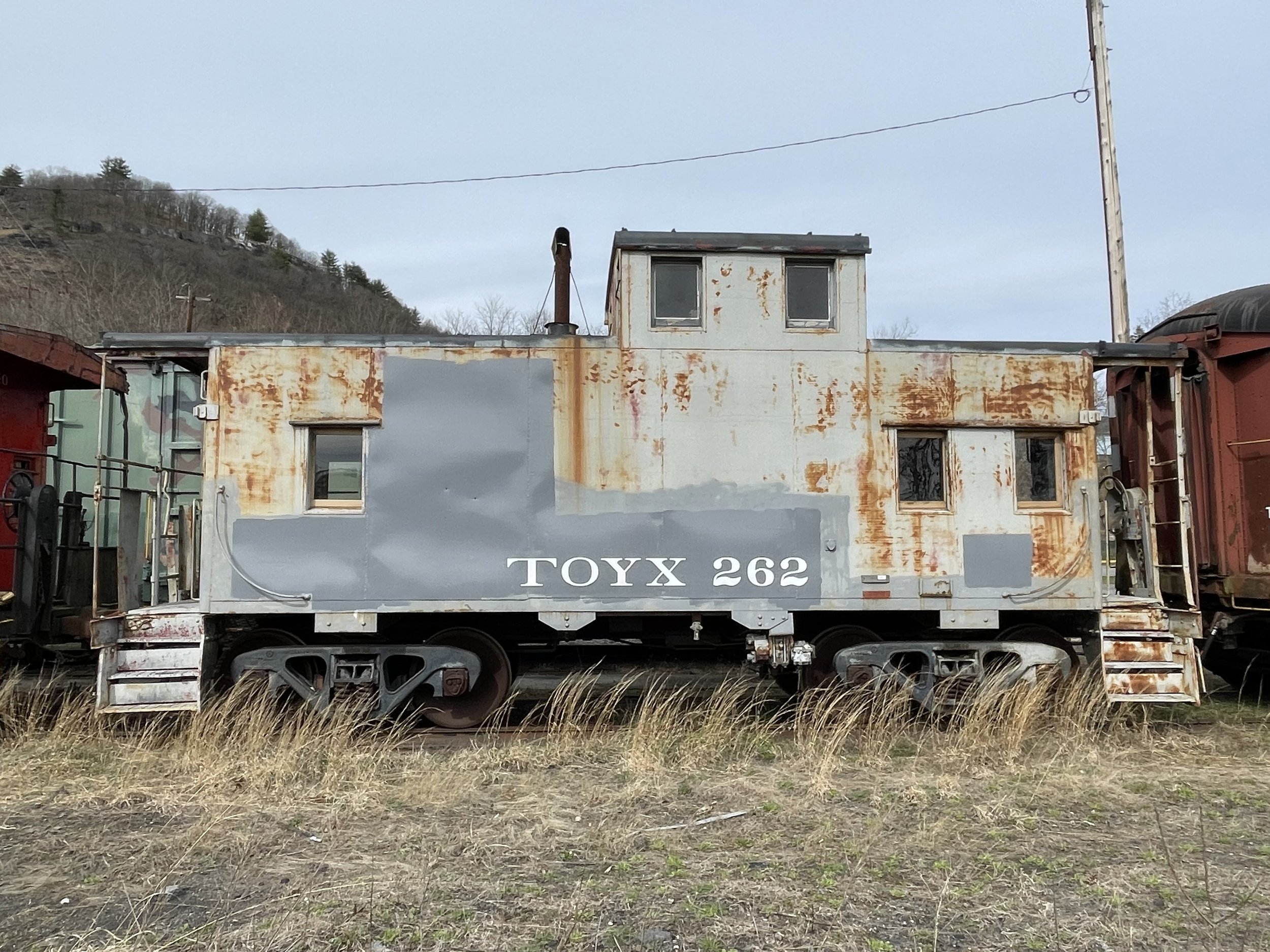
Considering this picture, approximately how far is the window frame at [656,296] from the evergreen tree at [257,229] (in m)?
86.5

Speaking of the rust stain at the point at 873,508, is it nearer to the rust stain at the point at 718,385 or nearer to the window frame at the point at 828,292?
the window frame at the point at 828,292

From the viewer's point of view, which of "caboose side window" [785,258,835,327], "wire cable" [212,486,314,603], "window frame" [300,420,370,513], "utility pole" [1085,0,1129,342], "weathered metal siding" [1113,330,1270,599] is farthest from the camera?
"utility pole" [1085,0,1129,342]

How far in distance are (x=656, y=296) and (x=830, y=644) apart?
352 centimetres

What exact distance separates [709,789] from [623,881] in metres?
1.70

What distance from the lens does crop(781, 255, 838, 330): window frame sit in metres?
7.59

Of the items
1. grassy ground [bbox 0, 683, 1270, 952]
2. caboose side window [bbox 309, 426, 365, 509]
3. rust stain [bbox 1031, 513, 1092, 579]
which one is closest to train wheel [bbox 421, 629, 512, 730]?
grassy ground [bbox 0, 683, 1270, 952]

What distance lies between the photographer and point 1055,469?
25.2ft

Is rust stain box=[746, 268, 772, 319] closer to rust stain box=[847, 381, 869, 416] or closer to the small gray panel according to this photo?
rust stain box=[847, 381, 869, 416]

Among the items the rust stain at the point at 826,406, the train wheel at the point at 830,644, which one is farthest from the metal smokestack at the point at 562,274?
the train wheel at the point at 830,644

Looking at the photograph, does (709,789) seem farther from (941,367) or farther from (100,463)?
(100,463)

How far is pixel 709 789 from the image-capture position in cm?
591

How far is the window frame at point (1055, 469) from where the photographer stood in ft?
24.8

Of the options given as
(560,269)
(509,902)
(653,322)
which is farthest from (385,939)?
(560,269)

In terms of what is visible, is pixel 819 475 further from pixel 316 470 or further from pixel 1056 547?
pixel 316 470
